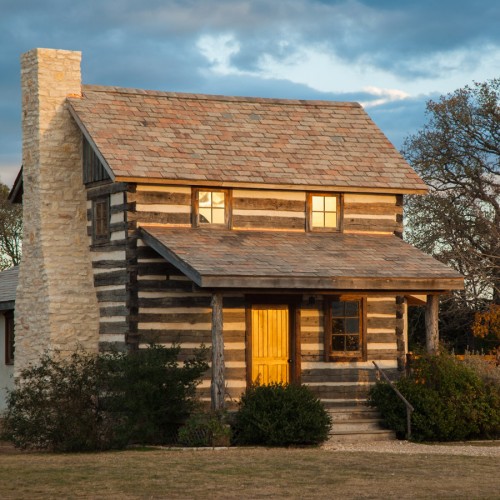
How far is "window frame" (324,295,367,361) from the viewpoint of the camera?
26016 millimetres

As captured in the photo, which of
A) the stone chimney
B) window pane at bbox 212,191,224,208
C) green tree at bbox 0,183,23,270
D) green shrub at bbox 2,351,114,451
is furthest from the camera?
green tree at bbox 0,183,23,270

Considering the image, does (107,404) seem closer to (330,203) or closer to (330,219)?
(330,219)

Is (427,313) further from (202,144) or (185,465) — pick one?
(185,465)

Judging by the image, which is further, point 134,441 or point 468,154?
point 468,154

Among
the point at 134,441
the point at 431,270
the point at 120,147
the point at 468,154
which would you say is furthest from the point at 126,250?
the point at 468,154

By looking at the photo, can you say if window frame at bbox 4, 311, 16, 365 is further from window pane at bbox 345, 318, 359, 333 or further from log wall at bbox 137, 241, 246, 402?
window pane at bbox 345, 318, 359, 333

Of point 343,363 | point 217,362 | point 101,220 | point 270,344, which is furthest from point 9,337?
point 217,362

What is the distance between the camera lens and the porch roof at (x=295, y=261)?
23.1 metres

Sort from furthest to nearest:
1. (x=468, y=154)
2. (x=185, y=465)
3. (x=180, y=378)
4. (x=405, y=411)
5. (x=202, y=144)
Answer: (x=468, y=154) → (x=202, y=144) → (x=405, y=411) → (x=180, y=378) → (x=185, y=465)

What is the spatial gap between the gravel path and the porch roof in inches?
117

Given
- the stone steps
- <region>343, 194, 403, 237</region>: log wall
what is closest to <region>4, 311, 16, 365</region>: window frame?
<region>343, 194, 403, 237</region>: log wall

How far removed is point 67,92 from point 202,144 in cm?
322

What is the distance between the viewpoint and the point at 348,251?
84.7ft

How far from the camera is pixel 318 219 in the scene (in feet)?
89.0
